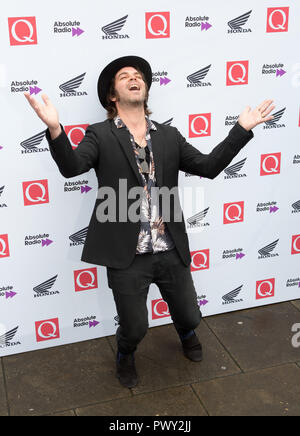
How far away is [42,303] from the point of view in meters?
3.93

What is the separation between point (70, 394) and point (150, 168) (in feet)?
5.03

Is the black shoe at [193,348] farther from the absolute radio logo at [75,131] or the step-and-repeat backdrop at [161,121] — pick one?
the absolute radio logo at [75,131]

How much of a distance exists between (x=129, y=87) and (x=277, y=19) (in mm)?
1378

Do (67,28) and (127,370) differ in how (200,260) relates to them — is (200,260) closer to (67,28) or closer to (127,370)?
(127,370)

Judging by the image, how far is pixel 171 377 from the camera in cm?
364

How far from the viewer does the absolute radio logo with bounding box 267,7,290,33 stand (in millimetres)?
3863

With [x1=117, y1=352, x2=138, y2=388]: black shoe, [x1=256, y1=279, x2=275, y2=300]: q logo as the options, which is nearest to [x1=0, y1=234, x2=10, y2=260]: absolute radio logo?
[x1=117, y1=352, x2=138, y2=388]: black shoe

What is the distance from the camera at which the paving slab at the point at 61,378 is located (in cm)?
342

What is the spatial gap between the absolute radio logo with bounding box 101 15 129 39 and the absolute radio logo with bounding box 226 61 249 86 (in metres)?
0.82

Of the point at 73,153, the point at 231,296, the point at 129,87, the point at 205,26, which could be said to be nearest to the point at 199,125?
the point at 205,26

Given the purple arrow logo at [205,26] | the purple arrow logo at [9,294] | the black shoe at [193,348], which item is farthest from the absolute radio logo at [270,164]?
the purple arrow logo at [9,294]

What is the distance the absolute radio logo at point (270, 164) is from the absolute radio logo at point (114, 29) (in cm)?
143

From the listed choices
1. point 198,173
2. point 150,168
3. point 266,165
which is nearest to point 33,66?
point 150,168
